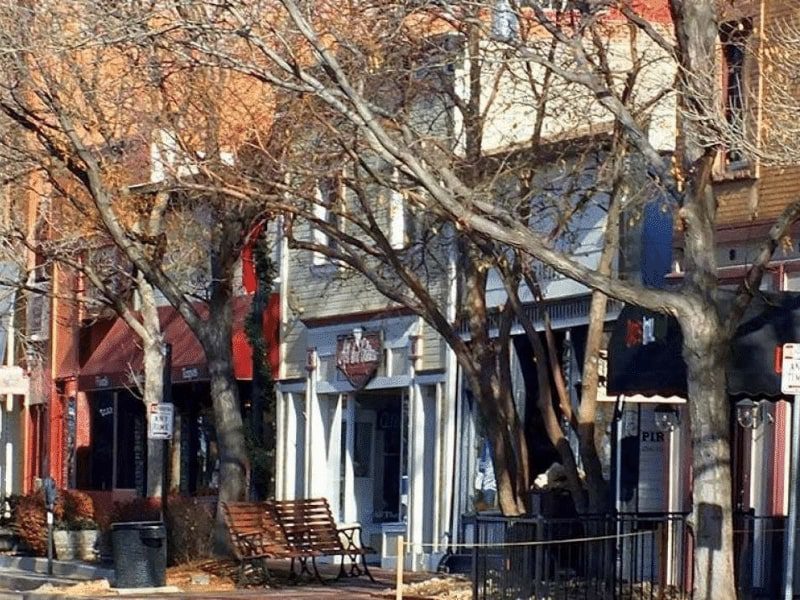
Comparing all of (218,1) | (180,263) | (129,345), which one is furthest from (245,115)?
(129,345)

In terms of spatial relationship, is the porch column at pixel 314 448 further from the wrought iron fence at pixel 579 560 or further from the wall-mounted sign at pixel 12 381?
the wrought iron fence at pixel 579 560

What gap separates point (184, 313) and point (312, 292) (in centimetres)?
654

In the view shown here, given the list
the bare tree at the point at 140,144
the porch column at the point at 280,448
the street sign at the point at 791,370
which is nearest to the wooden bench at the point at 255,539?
the bare tree at the point at 140,144

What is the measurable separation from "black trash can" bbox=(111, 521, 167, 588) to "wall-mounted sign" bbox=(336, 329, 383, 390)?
7.20 m

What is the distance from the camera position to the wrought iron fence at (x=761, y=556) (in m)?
20.4

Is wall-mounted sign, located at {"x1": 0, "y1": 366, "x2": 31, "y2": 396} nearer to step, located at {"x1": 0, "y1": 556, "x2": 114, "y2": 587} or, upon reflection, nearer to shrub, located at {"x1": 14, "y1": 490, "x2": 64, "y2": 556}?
shrub, located at {"x1": 14, "y1": 490, "x2": 64, "y2": 556}

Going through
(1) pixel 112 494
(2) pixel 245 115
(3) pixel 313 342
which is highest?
(2) pixel 245 115

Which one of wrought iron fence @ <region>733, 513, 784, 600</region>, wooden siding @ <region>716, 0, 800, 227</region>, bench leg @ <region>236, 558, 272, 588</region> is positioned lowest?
bench leg @ <region>236, 558, 272, 588</region>

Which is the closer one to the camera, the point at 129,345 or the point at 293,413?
the point at 293,413

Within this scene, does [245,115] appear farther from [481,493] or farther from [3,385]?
[3,385]

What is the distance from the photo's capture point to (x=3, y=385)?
130 ft

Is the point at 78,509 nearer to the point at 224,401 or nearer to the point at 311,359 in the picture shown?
the point at 311,359

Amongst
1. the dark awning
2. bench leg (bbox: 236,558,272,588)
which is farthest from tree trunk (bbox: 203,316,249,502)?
the dark awning

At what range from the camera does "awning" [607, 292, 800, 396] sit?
19.0m
